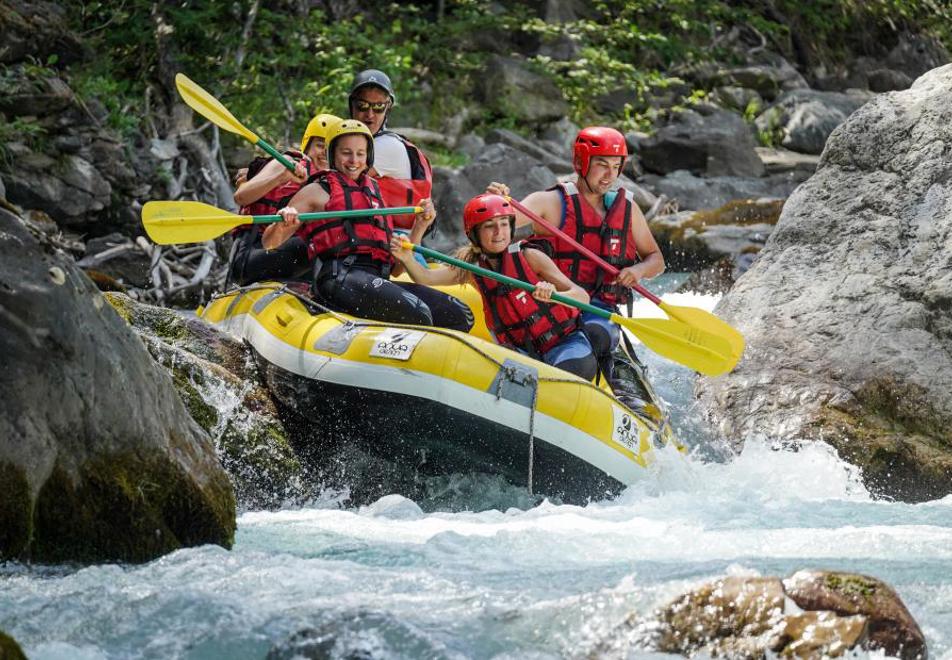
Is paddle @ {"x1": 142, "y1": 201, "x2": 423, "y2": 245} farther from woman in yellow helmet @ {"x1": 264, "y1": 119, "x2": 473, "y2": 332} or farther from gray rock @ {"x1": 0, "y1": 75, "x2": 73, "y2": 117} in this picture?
gray rock @ {"x1": 0, "y1": 75, "x2": 73, "y2": 117}

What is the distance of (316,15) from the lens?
1345 centimetres

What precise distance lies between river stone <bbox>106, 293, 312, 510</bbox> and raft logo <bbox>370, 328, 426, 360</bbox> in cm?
64

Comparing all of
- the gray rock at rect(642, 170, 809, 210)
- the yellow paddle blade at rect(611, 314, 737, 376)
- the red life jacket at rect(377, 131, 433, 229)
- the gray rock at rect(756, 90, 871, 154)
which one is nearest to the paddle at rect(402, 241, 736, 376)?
the yellow paddle blade at rect(611, 314, 737, 376)

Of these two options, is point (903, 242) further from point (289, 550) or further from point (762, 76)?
point (762, 76)

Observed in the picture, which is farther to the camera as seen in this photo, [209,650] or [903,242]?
[903,242]

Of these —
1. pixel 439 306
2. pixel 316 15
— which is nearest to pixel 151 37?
pixel 316 15

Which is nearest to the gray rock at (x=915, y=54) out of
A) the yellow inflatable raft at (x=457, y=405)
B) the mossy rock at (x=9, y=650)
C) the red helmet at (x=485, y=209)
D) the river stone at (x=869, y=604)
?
the red helmet at (x=485, y=209)

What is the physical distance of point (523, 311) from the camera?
6281 mm

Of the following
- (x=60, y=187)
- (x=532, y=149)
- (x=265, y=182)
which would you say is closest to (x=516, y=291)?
(x=265, y=182)

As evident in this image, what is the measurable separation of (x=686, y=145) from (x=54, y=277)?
41.7ft

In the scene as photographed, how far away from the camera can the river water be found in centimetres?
336

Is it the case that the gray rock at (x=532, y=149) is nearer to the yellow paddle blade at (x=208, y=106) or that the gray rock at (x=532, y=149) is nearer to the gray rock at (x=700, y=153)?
the gray rock at (x=700, y=153)

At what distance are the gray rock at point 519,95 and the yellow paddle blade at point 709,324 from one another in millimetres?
9358

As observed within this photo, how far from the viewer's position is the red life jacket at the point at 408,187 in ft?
22.6
